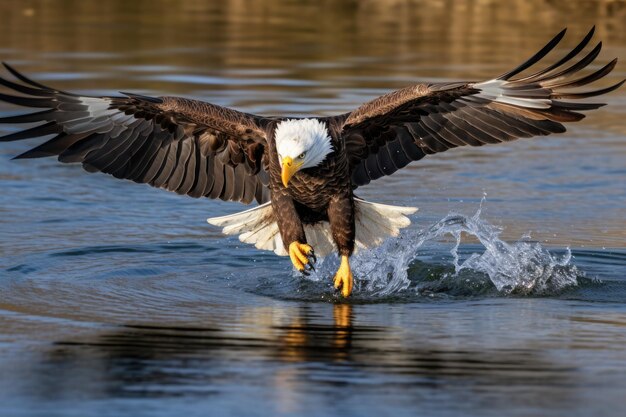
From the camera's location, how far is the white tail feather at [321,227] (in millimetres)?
8234

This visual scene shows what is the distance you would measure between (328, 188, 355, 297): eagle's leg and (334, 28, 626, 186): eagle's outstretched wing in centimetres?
37

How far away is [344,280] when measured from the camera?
25.6 ft

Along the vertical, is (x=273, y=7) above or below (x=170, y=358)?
above

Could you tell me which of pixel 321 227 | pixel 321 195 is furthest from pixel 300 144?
pixel 321 227

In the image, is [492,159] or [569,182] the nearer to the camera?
[569,182]

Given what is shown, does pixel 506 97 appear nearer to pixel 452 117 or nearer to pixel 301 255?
pixel 452 117

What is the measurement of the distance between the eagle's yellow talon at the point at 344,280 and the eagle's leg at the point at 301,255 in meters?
0.16

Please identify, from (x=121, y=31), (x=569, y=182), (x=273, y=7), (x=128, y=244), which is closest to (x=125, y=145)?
(x=128, y=244)

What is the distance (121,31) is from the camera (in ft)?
63.5

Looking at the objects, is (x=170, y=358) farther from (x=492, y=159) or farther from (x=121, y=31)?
(x=121, y=31)

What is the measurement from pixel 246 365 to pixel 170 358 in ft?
1.15

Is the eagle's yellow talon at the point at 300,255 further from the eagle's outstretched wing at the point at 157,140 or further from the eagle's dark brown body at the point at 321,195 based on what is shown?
the eagle's outstretched wing at the point at 157,140

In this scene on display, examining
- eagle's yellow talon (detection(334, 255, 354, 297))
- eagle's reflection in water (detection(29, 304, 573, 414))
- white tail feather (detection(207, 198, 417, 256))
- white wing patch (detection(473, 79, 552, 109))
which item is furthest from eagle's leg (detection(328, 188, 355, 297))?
eagle's reflection in water (detection(29, 304, 573, 414))

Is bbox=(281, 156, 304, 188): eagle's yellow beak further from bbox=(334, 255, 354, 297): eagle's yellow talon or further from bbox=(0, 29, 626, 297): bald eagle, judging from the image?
bbox=(334, 255, 354, 297): eagle's yellow talon
